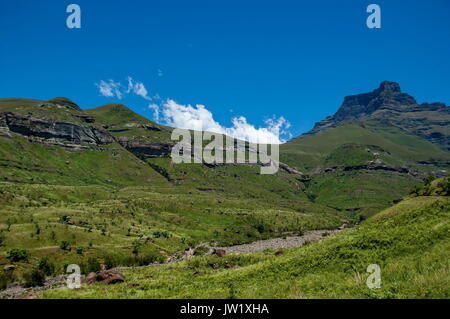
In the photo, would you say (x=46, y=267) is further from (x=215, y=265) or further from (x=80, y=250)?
(x=215, y=265)

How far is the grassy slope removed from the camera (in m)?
25.2

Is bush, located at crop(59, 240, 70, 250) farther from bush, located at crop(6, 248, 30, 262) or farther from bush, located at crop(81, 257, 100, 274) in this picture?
bush, located at crop(6, 248, 30, 262)

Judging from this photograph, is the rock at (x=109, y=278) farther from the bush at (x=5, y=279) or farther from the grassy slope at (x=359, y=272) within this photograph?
the bush at (x=5, y=279)

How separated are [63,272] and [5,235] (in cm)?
2420

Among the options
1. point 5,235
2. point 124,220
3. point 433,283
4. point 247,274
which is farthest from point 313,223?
point 433,283

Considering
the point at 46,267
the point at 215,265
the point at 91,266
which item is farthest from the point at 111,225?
the point at 215,265

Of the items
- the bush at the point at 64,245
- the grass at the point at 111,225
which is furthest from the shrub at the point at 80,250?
the bush at the point at 64,245

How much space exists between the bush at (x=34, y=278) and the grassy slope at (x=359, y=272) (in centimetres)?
3763

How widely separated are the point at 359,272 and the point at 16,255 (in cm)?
7835

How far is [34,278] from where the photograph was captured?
231 feet

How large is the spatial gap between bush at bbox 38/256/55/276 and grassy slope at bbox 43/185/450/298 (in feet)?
146

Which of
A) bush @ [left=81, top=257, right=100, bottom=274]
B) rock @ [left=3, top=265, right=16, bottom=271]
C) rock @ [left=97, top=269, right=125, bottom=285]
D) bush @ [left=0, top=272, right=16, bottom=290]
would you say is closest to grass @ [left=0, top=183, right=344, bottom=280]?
rock @ [left=3, top=265, right=16, bottom=271]

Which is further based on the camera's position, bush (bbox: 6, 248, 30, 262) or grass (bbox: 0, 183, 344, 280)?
grass (bbox: 0, 183, 344, 280)

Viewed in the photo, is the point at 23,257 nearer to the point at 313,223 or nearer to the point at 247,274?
the point at 247,274
